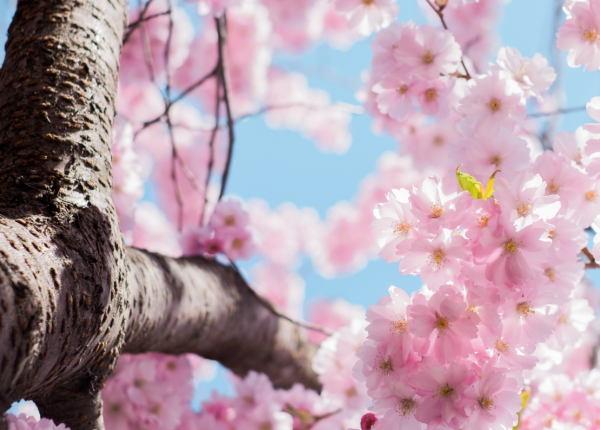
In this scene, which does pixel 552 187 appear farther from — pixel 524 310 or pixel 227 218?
pixel 227 218

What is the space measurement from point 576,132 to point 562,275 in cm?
31

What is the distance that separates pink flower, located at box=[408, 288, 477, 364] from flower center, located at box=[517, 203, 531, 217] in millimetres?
153

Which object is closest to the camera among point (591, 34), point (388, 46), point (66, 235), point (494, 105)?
point (66, 235)

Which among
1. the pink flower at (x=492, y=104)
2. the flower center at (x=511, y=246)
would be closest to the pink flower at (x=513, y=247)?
the flower center at (x=511, y=246)

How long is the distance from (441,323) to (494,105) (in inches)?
20.5

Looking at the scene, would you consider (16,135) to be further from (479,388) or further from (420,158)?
(420,158)

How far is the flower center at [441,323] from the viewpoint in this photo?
0.68 meters

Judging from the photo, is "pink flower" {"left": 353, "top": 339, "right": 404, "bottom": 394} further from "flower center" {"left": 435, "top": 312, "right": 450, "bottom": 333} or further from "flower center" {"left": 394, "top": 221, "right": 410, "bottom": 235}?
"flower center" {"left": 394, "top": 221, "right": 410, "bottom": 235}

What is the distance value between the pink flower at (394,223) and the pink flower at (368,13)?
621 mm

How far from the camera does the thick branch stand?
886 mm

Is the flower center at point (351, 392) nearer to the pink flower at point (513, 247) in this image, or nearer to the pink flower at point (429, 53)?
the pink flower at point (513, 247)

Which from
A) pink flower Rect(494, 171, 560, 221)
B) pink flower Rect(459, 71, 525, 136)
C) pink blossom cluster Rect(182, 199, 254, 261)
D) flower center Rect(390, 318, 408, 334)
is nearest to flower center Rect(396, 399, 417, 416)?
flower center Rect(390, 318, 408, 334)

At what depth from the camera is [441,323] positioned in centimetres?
68

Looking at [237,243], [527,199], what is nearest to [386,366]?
[527,199]
